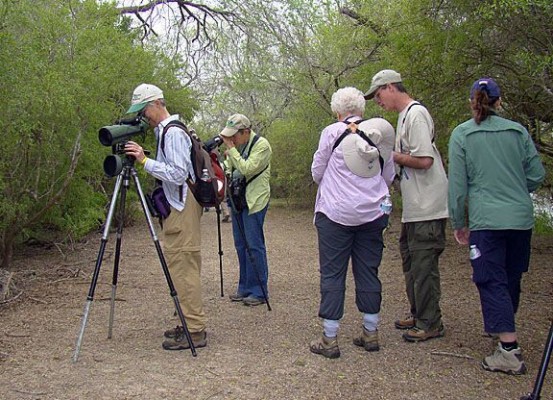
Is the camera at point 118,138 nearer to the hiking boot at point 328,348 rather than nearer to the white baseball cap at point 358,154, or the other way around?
the white baseball cap at point 358,154

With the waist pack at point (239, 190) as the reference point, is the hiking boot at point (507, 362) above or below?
below

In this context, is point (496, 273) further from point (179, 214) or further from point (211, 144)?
point (211, 144)

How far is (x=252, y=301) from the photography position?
6242mm

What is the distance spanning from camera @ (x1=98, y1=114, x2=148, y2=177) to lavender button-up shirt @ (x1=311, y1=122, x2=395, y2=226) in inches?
55.4

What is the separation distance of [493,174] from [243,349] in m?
Result: 2.31

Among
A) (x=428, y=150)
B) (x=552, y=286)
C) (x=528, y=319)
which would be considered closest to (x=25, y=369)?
(x=428, y=150)

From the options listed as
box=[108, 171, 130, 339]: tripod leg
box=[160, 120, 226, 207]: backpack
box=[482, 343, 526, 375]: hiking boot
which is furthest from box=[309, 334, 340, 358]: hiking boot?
box=[108, 171, 130, 339]: tripod leg

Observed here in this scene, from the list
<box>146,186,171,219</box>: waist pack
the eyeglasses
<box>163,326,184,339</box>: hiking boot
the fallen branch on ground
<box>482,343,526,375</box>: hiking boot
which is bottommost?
the fallen branch on ground

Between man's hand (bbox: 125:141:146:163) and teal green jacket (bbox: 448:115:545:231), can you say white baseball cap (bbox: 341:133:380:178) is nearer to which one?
teal green jacket (bbox: 448:115:545:231)

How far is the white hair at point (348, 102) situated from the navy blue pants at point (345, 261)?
814 mm

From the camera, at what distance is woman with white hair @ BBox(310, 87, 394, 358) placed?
4.50 metres

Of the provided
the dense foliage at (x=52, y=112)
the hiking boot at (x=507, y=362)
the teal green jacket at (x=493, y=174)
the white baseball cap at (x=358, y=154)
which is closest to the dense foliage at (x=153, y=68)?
the dense foliage at (x=52, y=112)

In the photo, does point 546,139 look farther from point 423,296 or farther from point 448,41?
point 423,296

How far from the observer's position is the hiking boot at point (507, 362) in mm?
4176
